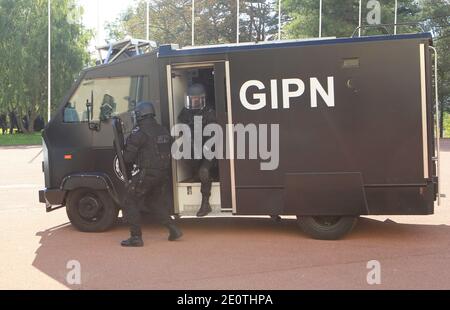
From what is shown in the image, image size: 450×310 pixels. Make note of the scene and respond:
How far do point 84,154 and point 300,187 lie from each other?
3073mm

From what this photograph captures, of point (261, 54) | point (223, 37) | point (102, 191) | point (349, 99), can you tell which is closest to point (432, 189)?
point (349, 99)

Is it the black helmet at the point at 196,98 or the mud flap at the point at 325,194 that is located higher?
the black helmet at the point at 196,98

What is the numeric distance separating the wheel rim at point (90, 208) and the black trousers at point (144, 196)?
927mm

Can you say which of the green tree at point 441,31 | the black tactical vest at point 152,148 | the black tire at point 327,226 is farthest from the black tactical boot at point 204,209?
the green tree at point 441,31

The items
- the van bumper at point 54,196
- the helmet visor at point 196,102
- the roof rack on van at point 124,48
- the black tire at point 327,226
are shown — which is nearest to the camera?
the black tire at point 327,226

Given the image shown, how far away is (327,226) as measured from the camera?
7.02m

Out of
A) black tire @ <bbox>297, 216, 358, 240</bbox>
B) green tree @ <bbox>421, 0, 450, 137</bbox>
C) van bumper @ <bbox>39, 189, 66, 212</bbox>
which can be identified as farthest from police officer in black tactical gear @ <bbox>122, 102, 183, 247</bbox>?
green tree @ <bbox>421, 0, 450, 137</bbox>

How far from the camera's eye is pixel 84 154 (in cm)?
748

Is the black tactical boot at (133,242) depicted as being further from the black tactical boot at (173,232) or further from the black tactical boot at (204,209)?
the black tactical boot at (204,209)

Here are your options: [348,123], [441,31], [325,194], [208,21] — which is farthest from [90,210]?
[441,31]

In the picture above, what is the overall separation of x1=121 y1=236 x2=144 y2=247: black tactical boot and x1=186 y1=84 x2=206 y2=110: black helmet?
1.91 m

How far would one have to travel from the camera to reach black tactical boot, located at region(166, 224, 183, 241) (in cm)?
695

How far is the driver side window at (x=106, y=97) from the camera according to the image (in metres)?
7.34

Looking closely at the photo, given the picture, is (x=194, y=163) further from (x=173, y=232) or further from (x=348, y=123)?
(x=348, y=123)
